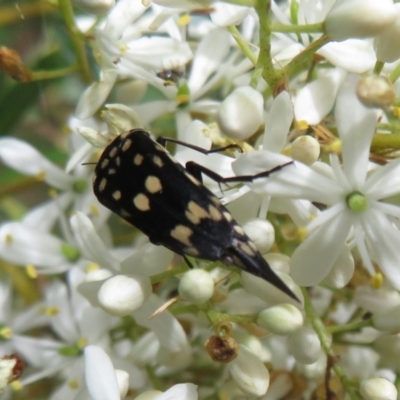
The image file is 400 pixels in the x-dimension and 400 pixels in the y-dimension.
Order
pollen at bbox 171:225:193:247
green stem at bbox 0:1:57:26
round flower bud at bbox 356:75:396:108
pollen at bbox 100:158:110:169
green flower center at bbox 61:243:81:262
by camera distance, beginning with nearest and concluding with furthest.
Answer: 1. round flower bud at bbox 356:75:396:108
2. pollen at bbox 171:225:193:247
3. pollen at bbox 100:158:110:169
4. green flower center at bbox 61:243:81:262
5. green stem at bbox 0:1:57:26

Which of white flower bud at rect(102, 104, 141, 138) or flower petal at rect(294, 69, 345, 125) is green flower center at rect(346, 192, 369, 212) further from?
white flower bud at rect(102, 104, 141, 138)

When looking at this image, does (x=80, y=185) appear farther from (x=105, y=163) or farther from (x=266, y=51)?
(x=266, y=51)

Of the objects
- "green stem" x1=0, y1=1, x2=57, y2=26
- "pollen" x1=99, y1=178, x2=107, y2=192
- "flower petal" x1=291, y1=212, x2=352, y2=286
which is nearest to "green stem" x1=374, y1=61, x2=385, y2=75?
"flower petal" x1=291, y1=212, x2=352, y2=286

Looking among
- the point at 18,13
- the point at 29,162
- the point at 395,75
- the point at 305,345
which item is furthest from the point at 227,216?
the point at 18,13

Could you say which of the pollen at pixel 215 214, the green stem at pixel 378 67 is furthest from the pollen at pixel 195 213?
the green stem at pixel 378 67

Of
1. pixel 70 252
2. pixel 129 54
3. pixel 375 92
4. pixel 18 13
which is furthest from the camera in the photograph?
pixel 18 13

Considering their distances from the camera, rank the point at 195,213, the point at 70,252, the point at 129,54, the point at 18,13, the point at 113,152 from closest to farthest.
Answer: the point at 195,213 → the point at 113,152 → the point at 129,54 → the point at 70,252 → the point at 18,13
